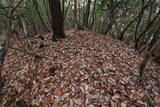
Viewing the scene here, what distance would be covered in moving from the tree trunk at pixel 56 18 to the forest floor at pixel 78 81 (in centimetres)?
108

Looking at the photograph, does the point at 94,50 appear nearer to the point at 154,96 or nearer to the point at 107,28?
the point at 154,96

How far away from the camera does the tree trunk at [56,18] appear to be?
12.1ft

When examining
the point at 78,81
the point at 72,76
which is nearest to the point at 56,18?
the point at 72,76

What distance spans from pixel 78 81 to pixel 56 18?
104 inches

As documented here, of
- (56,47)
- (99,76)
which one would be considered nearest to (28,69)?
(56,47)

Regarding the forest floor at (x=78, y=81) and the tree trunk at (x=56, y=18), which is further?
the tree trunk at (x=56, y=18)

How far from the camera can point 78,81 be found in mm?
2434

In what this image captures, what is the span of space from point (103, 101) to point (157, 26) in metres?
3.64

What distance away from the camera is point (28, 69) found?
299cm

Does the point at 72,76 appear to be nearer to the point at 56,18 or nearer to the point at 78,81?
the point at 78,81

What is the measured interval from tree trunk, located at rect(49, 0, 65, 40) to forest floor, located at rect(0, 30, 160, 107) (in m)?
1.08

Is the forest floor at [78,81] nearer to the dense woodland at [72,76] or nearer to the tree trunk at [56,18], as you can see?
the dense woodland at [72,76]

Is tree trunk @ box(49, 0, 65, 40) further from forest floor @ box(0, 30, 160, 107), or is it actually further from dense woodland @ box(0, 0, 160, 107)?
forest floor @ box(0, 30, 160, 107)

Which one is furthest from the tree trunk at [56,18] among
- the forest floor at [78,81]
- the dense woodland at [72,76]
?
the forest floor at [78,81]
